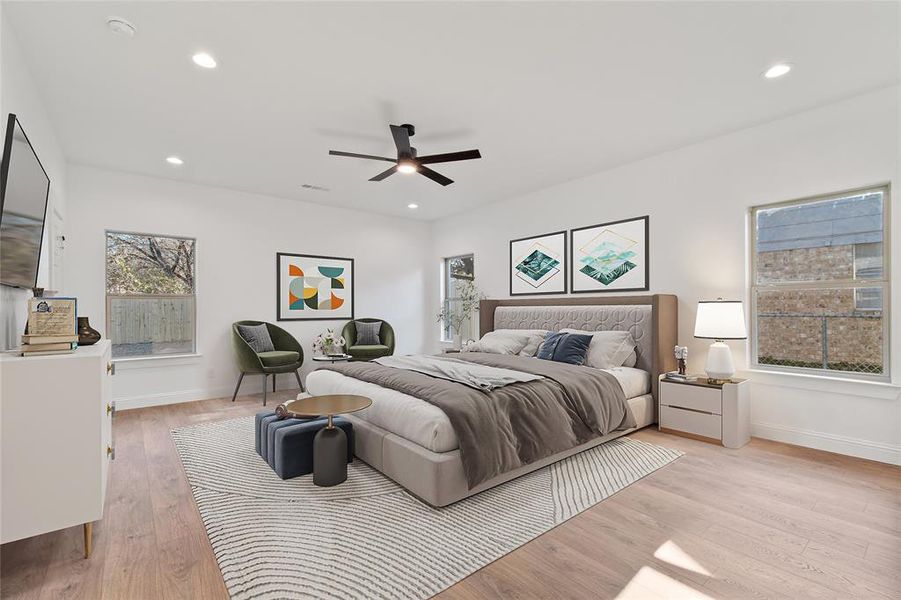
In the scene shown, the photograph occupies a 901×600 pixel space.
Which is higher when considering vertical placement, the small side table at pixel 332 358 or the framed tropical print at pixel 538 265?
the framed tropical print at pixel 538 265

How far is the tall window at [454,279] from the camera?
6887mm

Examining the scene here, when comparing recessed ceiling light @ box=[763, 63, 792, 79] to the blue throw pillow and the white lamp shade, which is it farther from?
the blue throw pillow

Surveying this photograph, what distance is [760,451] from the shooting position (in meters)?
3.38

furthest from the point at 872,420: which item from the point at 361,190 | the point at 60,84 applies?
the point at 60,84

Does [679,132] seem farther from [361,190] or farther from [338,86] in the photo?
[361,190]

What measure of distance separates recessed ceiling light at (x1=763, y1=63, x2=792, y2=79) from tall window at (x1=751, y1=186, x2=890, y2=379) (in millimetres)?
1185

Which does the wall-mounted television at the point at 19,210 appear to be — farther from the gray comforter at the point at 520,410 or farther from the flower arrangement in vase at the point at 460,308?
the flower arrangement in vase at the point at 460,308

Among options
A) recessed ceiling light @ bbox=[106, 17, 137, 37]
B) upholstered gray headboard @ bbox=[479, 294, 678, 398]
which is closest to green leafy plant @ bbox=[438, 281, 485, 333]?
upholstered gray headboard @ bbox=[479, 294, 678, 398]

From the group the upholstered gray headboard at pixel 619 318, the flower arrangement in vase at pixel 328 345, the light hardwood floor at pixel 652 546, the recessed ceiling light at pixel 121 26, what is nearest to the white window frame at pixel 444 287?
the upholstered gray headboard at pixel 619 318

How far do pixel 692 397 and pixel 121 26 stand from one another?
4.80m

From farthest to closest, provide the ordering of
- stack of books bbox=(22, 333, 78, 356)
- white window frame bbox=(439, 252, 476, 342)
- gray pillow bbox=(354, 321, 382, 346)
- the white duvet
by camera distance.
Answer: white window frame bbox=(439, 252, 476, 342), gray pillow bbox=(354, 321, 382, 346), the white duvet, stack of books bbox=(22, 333, 78, 356)

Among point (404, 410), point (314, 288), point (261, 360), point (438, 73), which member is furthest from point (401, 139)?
point (314, 288)

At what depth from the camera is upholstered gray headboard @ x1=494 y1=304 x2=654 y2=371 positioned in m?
4.18

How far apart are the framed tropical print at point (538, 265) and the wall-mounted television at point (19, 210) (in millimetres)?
4789
